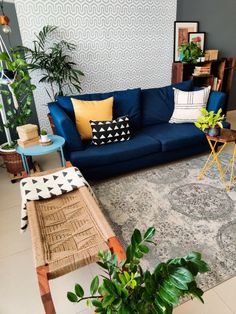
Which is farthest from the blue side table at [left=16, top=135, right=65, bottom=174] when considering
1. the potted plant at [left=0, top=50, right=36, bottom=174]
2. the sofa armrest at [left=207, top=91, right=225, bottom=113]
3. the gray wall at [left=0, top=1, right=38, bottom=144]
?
the sofa armrest at [left=207, top=91, right=225, bottom=113]

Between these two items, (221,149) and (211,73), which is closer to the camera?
(221,149)

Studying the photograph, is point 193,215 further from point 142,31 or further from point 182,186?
point 142,31

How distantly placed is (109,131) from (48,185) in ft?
3.10

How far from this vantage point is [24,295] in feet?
4.30

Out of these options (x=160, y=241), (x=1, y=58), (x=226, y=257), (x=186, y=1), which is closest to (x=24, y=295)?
(x=160, y=241)

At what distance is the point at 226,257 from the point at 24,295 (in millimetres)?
1267

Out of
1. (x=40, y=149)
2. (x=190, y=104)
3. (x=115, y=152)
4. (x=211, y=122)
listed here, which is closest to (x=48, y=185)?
(x=40, y=149)

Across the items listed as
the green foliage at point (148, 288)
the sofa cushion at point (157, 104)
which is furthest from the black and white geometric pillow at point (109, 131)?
the green foliage at point (148, 288)

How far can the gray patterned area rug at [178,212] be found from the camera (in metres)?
1.52

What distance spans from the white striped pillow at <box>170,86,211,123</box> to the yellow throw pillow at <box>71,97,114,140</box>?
947 mm

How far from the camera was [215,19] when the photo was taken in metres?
3.86

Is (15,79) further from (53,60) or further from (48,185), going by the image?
(48,185)

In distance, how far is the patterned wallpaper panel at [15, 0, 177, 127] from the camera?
2906mm

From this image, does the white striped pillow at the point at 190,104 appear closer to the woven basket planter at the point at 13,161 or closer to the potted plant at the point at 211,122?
the potted plant at the point at 211,122
